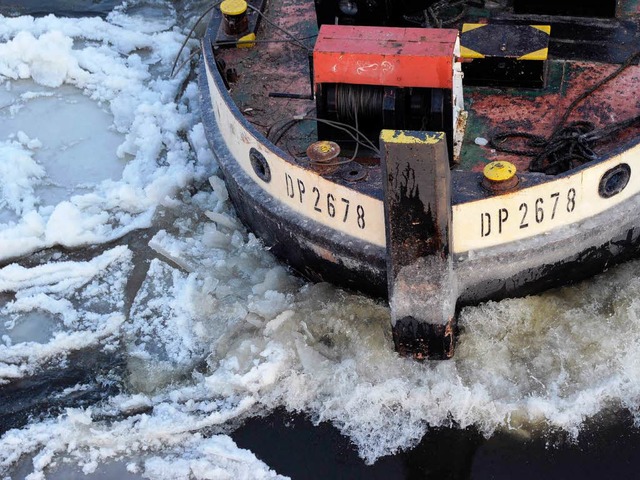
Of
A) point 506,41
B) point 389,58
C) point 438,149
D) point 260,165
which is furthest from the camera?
point 506,41

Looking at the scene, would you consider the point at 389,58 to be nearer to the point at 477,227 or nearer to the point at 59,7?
the point at 477,227

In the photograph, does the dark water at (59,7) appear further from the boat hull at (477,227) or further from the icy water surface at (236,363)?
the boat hull at (477,227)

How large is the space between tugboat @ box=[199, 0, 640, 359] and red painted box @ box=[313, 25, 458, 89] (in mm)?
11

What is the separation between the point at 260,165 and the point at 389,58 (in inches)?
45.7

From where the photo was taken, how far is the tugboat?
536 centimetres

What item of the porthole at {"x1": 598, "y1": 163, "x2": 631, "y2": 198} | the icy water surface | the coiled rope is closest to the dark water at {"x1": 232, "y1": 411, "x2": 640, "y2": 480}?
the icy water surface

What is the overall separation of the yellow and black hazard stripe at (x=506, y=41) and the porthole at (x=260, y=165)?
153 centimetres

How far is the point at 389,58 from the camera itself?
545 centimetres

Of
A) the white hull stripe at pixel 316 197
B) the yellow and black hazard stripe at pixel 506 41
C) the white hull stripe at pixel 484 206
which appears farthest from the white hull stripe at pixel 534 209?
the yellow and black hazard stripe at pixel 506 41

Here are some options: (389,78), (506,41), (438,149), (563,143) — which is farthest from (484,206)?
(506,41)

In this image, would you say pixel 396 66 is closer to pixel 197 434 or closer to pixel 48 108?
pixel 197 434

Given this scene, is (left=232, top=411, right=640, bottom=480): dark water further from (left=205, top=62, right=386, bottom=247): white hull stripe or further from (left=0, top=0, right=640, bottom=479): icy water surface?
(left=205, top=62, right=386, bottom=247): white hull stripe

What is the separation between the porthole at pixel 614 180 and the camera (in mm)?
5523

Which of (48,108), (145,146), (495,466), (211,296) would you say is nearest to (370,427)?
(495,466)
